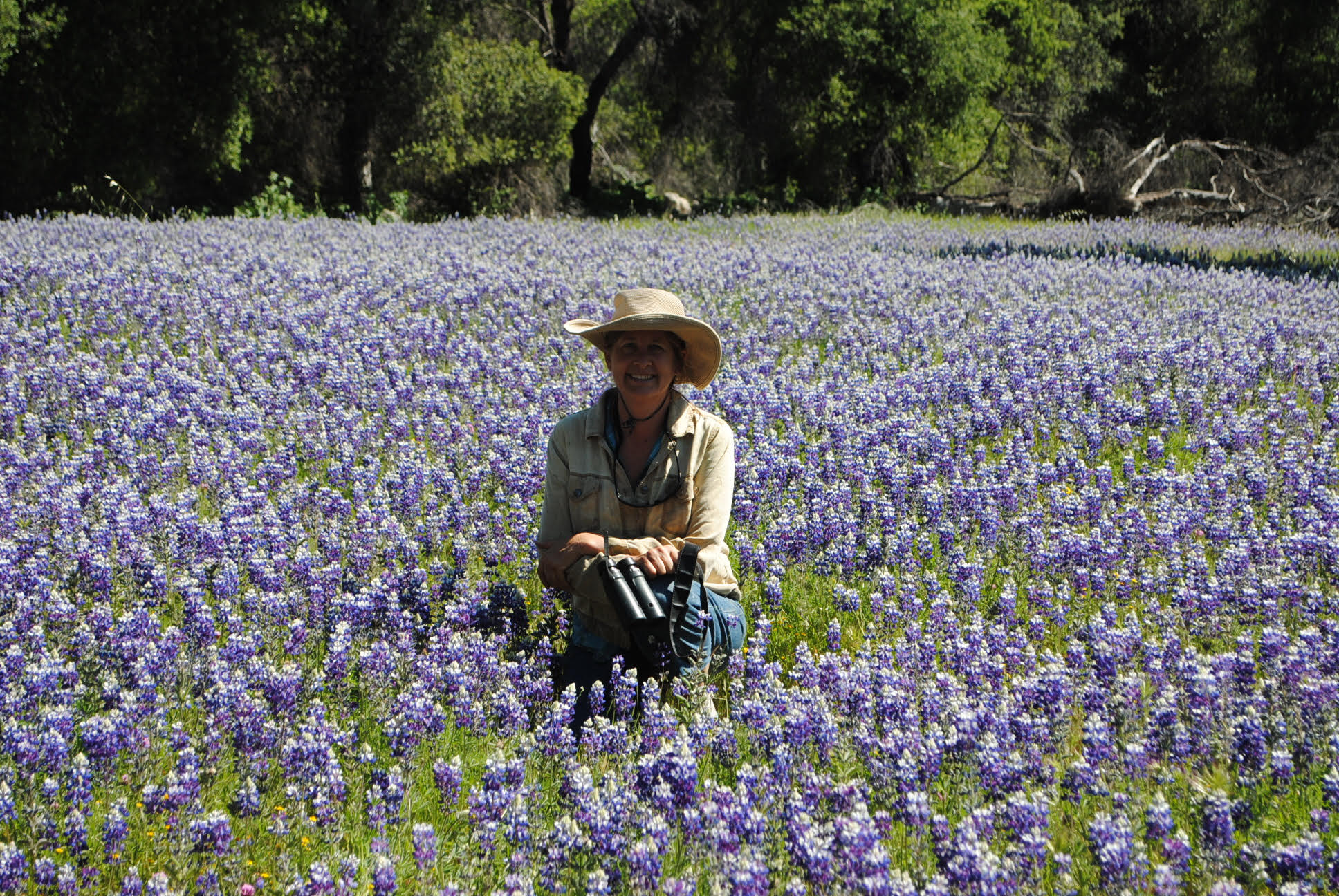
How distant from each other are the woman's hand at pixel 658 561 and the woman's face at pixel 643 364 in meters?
0.59

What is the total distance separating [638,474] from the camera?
423 centimetres

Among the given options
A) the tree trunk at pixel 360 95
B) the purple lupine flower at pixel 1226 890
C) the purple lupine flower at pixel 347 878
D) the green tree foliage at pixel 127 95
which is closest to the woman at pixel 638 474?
the purple lupine flower at pixel 347 878

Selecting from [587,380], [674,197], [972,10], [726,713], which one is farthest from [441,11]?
[726,713]

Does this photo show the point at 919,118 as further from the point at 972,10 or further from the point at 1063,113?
the point at 1063,113

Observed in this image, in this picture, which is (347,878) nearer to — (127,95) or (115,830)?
(115,830)

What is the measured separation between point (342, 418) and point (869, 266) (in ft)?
25.6

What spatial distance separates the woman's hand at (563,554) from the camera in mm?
3879

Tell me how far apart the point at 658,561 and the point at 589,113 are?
25.1 metres

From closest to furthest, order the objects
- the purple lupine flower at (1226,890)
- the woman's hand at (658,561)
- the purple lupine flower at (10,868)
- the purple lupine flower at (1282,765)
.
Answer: the purple lupine flower at (1226,890), the purple lupine flower at (10,868), the purple lupine flower at (1282,765), the woman's hand at (658,561)

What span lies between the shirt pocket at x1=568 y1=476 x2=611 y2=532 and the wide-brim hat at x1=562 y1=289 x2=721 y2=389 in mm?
532

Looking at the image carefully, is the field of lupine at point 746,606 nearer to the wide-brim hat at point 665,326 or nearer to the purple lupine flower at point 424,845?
the purple lupine flower at point 424,845

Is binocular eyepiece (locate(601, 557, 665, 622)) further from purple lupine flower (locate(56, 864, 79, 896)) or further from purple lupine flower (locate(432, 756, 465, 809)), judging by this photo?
purple lupine flower (locate(56, 864, 79, 896))

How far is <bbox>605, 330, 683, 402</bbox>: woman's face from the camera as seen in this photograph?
4.08 metres

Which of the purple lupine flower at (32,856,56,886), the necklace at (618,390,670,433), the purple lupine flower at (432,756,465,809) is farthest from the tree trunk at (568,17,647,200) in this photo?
the purple lupine flower at (32,856,56,886)
